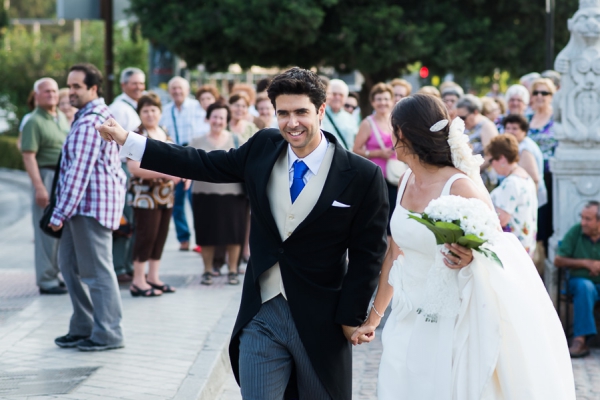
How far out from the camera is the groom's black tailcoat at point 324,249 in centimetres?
419

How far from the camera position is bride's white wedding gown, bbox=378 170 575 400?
3.98 metres

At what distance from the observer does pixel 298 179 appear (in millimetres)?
4277

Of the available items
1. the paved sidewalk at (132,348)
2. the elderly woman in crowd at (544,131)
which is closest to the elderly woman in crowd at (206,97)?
the paved sidewalk at (132,348)

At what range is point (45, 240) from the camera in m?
9.63

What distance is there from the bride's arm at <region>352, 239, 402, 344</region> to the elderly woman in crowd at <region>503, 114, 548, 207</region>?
16.5ft

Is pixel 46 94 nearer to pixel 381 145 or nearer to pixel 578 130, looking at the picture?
pixel 381 145

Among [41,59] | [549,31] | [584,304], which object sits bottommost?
[584,304]

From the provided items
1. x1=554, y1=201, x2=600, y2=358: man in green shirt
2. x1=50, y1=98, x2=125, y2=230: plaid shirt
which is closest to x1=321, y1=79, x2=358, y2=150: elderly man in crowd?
x1=554, y1=201, x2=600, y2=358: man in green shirt

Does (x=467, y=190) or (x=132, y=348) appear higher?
(x=467, y=190)

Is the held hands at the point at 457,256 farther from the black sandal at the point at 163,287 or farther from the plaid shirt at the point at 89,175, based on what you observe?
the black sandal at the point at 163,287

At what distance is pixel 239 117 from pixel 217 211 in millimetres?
1375

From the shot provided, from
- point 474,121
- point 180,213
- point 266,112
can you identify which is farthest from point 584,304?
point 180,213

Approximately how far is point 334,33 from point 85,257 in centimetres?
1693

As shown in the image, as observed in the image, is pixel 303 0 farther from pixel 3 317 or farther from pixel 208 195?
pixel 3 317
